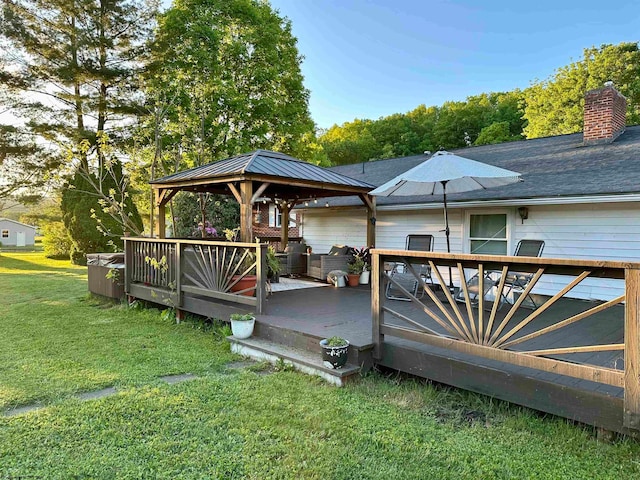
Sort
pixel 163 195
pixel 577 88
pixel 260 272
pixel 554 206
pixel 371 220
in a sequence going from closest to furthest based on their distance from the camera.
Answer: pixel 260 272 < pixel 554 206 < pixel 163 195 < pixel 371 220 < pixel 577 88

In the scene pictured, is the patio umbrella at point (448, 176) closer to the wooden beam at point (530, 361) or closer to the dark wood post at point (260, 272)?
the dark wood post at point (260, 272)

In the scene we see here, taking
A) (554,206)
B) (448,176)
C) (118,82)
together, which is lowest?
(554,206)

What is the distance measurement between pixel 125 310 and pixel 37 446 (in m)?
5.34

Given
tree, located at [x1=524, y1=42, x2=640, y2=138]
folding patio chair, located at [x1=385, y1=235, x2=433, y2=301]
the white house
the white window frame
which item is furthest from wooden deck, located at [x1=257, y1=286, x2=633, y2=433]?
tree, located at [x1=524, y1=42, x2=640, y2=138]

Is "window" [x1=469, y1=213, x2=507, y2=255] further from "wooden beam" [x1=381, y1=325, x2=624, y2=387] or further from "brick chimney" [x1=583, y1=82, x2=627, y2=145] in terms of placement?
"wooden beam" [x1=381, y1=325, x2=624, y2=387]

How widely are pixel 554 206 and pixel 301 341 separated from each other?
488 cm

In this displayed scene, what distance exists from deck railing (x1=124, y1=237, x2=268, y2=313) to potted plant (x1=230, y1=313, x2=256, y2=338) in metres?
0.26

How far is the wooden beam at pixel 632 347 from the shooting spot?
2.56 m

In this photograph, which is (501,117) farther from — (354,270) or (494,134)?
(354,270)

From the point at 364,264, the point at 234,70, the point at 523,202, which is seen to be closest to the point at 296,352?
the point at 364,264

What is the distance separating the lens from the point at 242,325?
509 centimetres

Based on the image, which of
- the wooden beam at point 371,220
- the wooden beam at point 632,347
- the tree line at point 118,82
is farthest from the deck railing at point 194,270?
the tree line at point 118,82

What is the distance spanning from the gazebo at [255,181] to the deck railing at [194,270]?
58cm

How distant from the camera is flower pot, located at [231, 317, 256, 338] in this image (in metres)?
5.10
